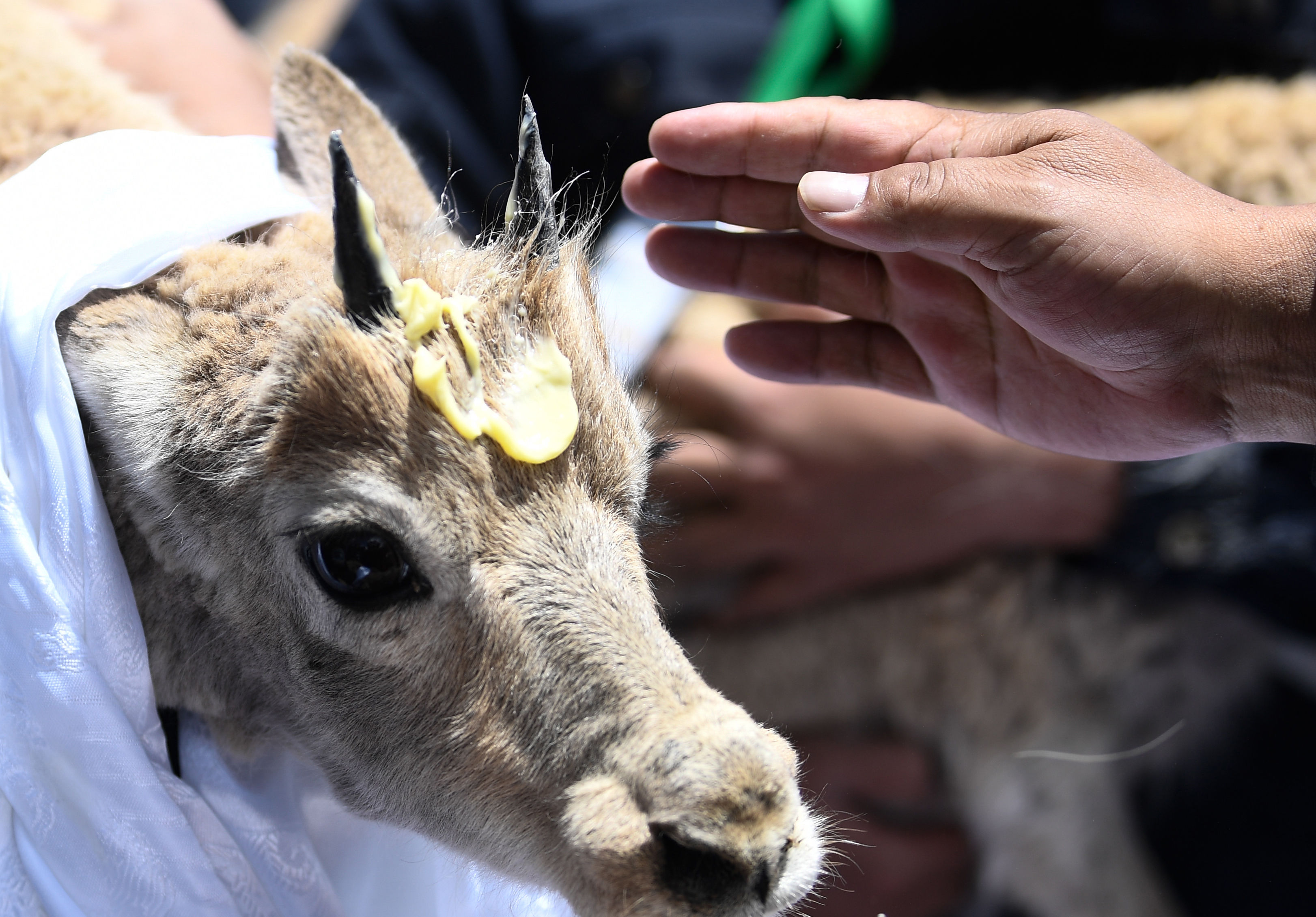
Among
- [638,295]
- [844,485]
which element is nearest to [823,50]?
[638,295]

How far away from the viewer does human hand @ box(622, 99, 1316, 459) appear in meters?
1.66

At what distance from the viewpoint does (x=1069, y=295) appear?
1.74 metres

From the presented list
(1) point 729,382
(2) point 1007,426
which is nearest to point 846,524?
(1) point 729,382

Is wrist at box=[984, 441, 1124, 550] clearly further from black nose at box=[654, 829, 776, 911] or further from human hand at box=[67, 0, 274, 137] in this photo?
human hand at box=[67, 0, 274, 137]

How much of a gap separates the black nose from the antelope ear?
4.63 feet

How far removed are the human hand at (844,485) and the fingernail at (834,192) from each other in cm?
154

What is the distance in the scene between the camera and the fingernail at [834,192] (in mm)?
1775

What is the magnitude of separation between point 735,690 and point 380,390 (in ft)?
7.19

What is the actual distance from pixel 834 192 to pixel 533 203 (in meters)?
0.59

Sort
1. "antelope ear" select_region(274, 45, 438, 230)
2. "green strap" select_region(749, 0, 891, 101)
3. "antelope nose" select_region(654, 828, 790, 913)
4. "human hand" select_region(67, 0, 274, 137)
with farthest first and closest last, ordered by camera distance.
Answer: "green strap" select_region(749, 0, 891, 101)
"human hand" select_region(67, 0, 274, 137)
"antelope ear" select_region(274, 45, 438, 230)
"antelope nose" select_region(654, 828, 790, 913)

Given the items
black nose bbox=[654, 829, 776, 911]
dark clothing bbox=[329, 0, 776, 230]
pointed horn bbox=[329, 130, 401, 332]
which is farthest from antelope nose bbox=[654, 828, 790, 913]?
dark clothing bbox=[329, 0, 776, 230]

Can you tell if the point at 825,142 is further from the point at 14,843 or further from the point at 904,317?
the point at 14,843

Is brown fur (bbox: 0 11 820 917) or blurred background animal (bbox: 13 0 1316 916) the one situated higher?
brown fur (bbox: 0 11 820 917)

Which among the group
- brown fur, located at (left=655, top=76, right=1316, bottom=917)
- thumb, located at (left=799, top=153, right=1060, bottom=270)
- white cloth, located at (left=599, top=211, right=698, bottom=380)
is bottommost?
brown fur, located at (left=655, top=76, right=1316, bottom=917)
